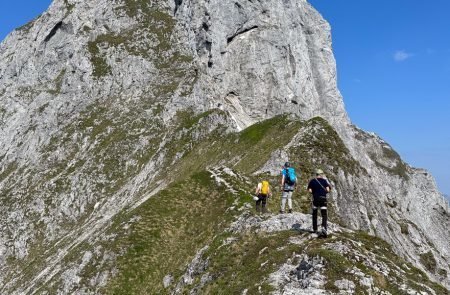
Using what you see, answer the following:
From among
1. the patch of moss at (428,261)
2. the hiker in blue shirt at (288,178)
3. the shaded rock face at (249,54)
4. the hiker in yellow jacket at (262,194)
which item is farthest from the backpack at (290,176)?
the shaded rock face at (249,54)

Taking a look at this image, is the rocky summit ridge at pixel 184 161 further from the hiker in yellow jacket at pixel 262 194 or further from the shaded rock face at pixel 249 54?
the hiker in yellow jacket at pixel 262 194

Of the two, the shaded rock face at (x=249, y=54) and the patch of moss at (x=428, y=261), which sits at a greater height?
the shaded rock face at (x=249, y=54)

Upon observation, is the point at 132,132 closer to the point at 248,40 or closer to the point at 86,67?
the point at 86,67

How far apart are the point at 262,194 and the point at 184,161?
101 ft

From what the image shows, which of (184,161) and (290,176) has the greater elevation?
(184,161)

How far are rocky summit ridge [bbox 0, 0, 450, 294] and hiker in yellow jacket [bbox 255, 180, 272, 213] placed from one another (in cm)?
212

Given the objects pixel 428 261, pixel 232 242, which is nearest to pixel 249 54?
pixel 428 261

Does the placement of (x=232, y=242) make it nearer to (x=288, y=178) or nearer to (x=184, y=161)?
(x=288, y=178)

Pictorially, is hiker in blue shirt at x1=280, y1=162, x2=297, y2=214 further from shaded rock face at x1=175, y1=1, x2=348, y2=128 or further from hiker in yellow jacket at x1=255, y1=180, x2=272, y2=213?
shaded rock face at x1=175, y1=1, x2=348, y2=128

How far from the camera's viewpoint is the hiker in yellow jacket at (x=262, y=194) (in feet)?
92.6

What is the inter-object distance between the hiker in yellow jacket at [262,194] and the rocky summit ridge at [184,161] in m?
2.12

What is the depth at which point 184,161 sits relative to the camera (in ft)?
191

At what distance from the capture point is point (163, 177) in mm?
56906

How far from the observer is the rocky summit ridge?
23.8 metres
